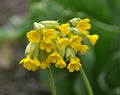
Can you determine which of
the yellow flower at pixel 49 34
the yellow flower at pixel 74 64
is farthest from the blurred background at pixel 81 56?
the yellow flower at pixel 49 34

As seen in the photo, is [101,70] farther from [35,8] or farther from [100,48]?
[35,8]

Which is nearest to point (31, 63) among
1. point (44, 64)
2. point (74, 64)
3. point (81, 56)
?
point (44, 64)

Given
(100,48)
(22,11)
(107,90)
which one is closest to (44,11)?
(100,48)

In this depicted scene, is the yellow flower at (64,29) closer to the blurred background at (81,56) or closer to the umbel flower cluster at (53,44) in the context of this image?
the umbel flower cluster at (53,44)

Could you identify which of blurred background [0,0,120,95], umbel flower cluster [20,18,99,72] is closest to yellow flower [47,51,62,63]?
umbel flower cluster [20,18,99,72]

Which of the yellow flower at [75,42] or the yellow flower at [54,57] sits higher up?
the yellow flower at [75,42]

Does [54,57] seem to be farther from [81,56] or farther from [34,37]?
[81,56]
